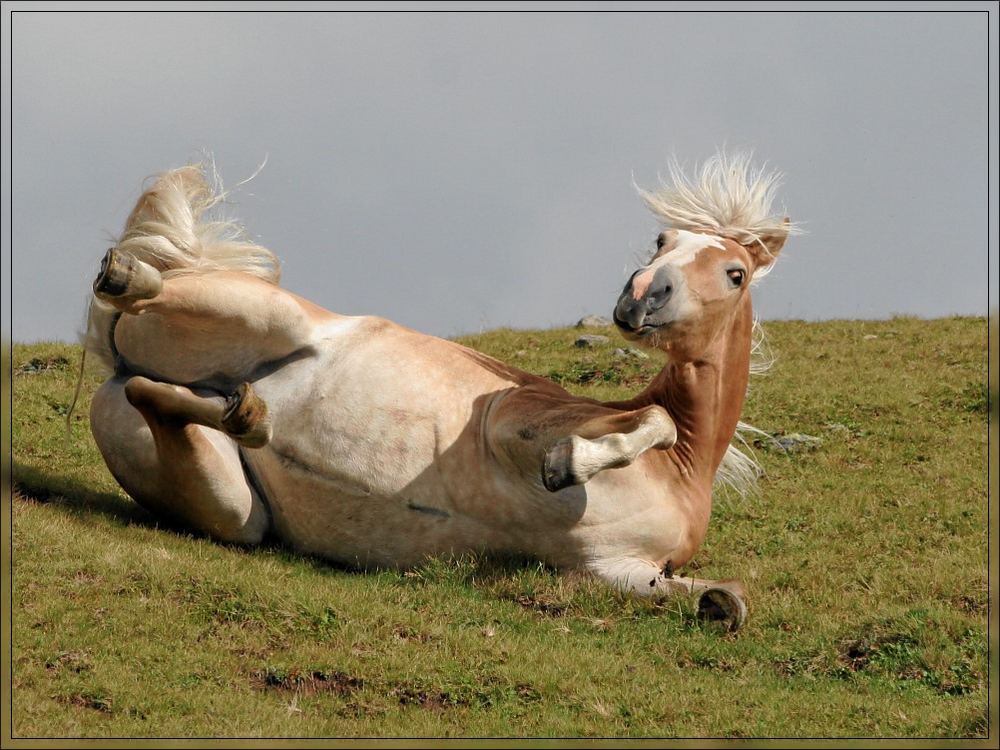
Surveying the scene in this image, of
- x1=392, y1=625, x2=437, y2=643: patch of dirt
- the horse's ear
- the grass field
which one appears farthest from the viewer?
the horse's ear

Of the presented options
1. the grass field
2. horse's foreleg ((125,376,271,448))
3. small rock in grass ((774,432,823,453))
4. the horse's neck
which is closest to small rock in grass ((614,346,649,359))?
small rock in grass ((774,432,823,453))

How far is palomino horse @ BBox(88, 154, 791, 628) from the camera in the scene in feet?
26.8

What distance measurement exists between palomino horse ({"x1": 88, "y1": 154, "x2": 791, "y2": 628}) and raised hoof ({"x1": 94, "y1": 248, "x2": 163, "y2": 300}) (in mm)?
13

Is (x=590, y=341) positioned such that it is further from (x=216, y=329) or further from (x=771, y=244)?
(x=216, y=329)

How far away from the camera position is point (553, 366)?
1667cm

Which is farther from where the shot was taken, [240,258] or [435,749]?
[240,258]

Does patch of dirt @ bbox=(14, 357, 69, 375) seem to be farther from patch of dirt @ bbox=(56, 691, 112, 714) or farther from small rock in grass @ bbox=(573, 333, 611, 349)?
patch of dirt @ bbox=(56, 691, 112, 714)

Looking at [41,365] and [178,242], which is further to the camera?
[41,365]

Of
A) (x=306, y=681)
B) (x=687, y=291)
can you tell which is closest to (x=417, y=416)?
(x=687, y=291)

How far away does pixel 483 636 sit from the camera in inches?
294

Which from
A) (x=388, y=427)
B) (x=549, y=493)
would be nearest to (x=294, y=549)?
(x=388, y=427)

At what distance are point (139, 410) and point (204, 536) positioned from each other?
1.10 meters

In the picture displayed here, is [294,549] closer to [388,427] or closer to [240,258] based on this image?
[388,427]

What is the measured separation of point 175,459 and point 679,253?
3.58 metres
